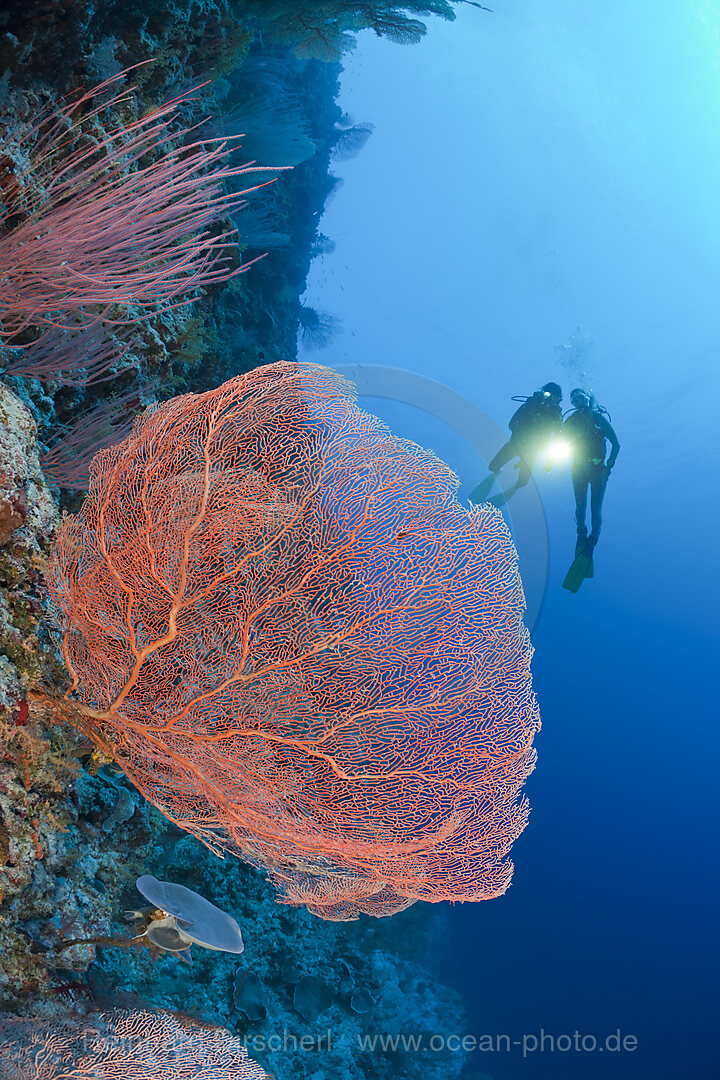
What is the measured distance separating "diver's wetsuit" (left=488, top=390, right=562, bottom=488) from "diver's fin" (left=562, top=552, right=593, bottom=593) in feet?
4.97

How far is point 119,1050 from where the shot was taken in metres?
1.97

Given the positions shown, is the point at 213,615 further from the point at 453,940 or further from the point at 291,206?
the point at 453,940

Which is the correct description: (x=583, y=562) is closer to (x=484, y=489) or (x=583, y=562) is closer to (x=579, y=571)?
(x=579, y=571)

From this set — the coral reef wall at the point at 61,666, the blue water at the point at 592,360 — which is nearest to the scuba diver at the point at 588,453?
the coral reef wall at the point at 61,666

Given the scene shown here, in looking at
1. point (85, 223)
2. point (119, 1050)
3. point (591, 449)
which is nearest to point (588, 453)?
point (591, 449)

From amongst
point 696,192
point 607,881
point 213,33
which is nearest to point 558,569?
point 607,881

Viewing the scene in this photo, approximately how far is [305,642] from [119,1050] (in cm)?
163

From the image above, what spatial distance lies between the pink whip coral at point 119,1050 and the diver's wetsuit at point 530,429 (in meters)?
7.48

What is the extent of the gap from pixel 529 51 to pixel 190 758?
49.9 metres

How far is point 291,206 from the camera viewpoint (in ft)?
30.7

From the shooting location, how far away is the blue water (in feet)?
95.1
